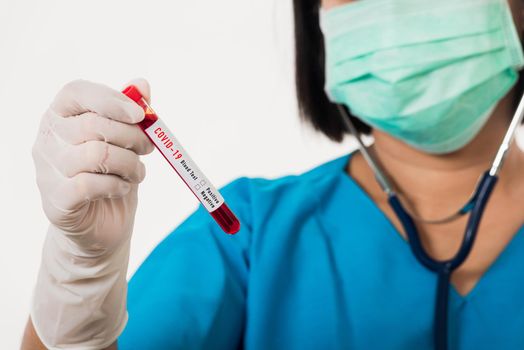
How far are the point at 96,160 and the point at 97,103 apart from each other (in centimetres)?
6

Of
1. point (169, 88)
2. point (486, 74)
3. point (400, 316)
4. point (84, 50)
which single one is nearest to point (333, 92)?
point (486, 74)

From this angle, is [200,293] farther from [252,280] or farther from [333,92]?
[333,92]

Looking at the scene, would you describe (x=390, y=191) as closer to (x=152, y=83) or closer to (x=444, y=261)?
(x=444, y=261)

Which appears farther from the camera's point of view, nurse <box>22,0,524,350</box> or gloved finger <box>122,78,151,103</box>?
nurse <box>22,0,524,350</box>

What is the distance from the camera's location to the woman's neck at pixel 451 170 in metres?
1.21

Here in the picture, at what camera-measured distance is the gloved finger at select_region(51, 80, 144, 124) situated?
32.4 inches

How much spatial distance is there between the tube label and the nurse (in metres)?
0.16

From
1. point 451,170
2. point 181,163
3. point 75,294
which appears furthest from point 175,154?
point 451,170

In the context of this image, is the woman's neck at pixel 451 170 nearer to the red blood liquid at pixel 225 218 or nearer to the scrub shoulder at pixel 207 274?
the scrub shoulder at pixel 207 274

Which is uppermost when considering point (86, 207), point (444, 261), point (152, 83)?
point (86, 207)

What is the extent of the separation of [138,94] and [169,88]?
2.73 feet

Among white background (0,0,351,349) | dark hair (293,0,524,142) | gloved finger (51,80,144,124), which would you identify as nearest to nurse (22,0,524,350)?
→ dark hair (293,0,524,142)

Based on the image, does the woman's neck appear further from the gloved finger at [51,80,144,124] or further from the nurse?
the gloved finger at [51,80,144,124]

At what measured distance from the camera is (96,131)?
827mm
